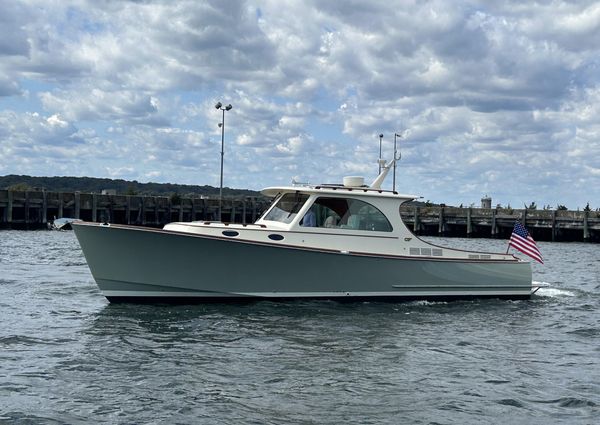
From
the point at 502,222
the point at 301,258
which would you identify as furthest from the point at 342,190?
the point at 502,222

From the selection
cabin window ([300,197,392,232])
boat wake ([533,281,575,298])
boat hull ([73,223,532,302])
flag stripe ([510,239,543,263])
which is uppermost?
cabin window ([300,197,392,232])

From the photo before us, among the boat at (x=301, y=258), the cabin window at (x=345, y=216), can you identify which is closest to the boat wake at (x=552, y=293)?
the boat at (x=301, y=258)

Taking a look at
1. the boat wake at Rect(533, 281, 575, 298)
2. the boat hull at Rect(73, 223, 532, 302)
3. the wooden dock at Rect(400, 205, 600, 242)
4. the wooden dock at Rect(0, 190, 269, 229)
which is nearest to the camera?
the boat hull at Rect(73, 223, 532, 302)

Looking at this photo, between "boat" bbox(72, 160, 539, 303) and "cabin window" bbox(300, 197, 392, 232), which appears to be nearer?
"boat" bbox(72, 160, 539, 303)

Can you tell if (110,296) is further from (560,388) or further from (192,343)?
(560,388)

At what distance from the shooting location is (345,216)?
1592 centimetres

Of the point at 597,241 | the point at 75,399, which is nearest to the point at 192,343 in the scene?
the point at 75,399

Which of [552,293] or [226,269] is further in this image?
[552,293]

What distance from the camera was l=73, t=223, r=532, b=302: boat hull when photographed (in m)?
14.2

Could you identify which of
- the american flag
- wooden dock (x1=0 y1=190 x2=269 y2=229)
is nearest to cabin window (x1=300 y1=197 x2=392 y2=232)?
the american flag

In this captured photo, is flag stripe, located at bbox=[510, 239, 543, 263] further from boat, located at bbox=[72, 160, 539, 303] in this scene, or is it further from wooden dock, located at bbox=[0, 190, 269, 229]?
wooden dock, located at bbox=[0, 190, 269, 229]

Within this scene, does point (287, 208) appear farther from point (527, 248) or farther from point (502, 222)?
point (502, 222)

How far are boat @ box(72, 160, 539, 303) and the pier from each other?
31994 mm

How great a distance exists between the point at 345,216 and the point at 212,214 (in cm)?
3918
